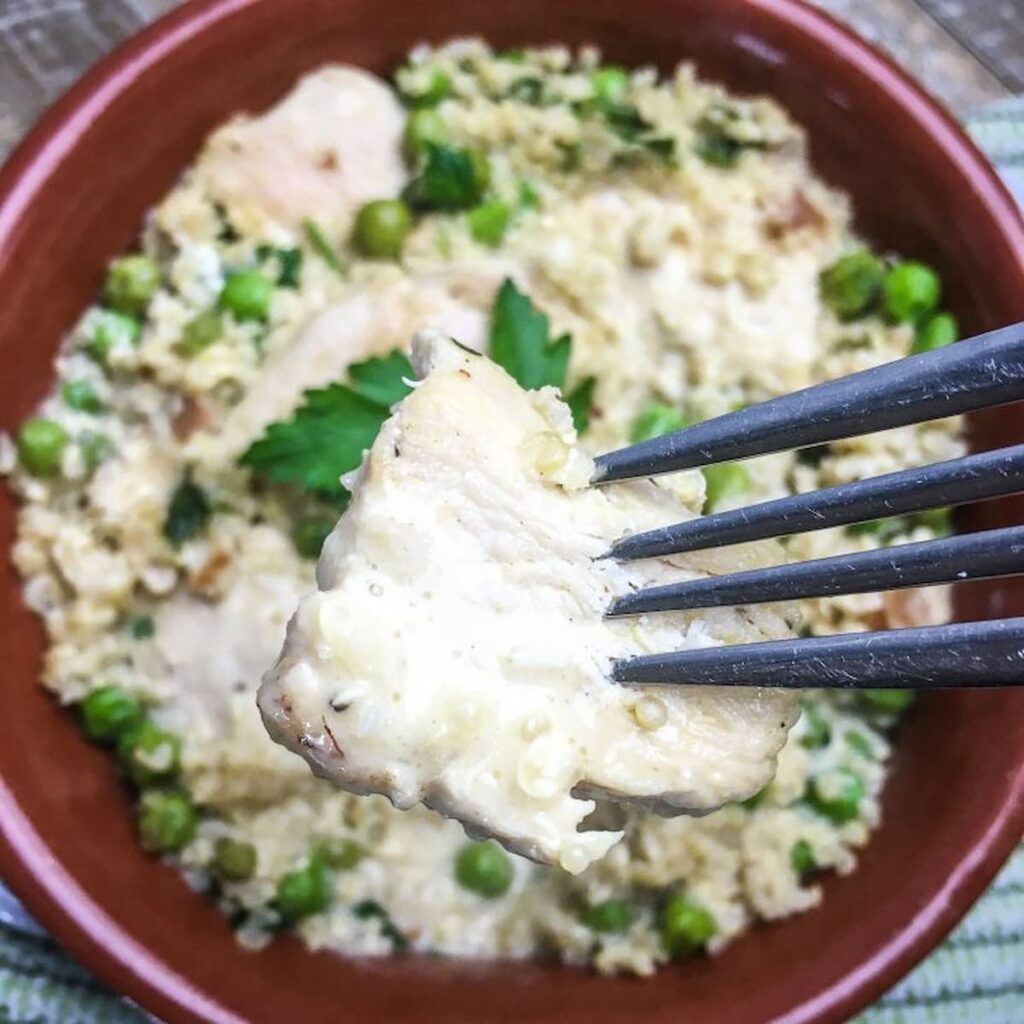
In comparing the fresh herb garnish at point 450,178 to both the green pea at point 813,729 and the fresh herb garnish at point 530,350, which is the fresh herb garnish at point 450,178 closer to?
the fresh herb garnish at point 530,350

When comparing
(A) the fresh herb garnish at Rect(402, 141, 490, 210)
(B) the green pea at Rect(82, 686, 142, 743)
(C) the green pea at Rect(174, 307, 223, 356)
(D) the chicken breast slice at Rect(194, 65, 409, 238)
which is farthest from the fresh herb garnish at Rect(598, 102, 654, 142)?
(B) the green pea at Rect(82, 686, 142, 743)

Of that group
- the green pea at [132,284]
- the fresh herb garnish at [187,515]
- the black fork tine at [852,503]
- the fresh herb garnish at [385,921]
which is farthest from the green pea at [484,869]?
the green pea at [132,284]

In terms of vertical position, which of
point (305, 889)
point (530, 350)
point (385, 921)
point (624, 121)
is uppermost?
point (624, 121)

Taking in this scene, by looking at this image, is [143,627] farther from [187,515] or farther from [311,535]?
[311,535]

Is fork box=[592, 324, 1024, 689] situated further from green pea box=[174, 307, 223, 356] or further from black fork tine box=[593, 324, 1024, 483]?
green pea box=[174, 307, 223, 356]

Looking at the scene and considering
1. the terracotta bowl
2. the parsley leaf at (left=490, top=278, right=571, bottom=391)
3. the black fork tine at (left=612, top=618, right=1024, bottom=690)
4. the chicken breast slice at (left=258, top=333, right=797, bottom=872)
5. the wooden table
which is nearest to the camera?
the black fork tine at (left=612, top=618, right=1024, bottom=690)

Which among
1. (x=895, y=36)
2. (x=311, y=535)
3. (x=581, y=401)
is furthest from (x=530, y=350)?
(x=895, y=36)
